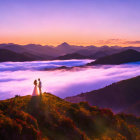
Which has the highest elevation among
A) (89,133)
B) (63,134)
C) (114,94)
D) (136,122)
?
(63,134)

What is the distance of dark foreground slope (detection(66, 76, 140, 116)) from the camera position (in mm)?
72306

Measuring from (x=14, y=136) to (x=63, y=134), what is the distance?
409 centimetres

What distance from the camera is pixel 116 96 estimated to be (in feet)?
259

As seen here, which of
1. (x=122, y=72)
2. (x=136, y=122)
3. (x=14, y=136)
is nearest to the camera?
(x=14, y=136)

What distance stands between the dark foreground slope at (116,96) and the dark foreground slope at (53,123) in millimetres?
52040

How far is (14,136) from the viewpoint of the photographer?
396 inches

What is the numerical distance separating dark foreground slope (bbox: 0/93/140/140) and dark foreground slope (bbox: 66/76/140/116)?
52.0 metres

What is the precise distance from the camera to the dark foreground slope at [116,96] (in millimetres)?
72306

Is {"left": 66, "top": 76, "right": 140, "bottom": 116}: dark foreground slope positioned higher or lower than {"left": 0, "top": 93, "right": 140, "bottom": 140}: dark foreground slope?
lower

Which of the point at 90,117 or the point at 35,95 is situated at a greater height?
the point at 35,95

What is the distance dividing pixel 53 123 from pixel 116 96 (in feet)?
227

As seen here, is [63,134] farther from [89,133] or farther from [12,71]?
[12,71]

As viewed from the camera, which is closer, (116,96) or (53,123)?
(53,123)

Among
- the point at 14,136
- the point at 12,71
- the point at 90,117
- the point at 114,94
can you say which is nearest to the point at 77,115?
the point at 90,117
